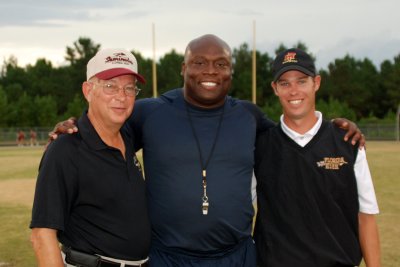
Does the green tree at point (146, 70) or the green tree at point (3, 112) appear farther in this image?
the green tree at point (146, 70)

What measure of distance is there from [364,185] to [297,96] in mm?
830

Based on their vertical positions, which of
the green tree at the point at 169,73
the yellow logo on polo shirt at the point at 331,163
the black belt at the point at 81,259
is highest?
the green tree at the point at 169,73

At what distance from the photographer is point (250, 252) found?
14.1 ft

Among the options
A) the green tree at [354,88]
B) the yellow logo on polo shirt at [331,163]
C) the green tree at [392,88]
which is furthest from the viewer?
the green tree at [354,88]

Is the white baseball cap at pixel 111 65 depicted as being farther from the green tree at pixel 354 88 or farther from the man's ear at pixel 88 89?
the green tree at pixel 354 88

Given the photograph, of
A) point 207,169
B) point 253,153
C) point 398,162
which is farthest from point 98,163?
point 398,162

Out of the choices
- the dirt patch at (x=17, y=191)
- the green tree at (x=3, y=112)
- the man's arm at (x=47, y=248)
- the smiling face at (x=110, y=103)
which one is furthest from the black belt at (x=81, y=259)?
the green tree at (x=3, y=112)

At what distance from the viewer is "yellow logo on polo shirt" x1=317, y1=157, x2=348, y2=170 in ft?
12.7

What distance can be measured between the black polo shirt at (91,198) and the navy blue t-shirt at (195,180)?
10.7 inches

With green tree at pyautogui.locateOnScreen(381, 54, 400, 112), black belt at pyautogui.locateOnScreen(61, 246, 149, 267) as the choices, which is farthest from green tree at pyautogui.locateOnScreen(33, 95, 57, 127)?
black belt at pyautogui.locateOnScreen(61, 246, 149, 267)

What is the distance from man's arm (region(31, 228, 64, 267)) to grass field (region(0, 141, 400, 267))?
14.2 ft

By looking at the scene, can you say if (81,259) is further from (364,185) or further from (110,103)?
(364,185)

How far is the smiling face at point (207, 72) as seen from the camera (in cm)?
433

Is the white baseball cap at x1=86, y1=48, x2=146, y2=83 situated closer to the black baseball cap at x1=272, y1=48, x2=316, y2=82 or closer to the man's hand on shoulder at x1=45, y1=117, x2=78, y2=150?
the man's hand on shoulder at x1=45, y1=117, x2=78, y2=150
